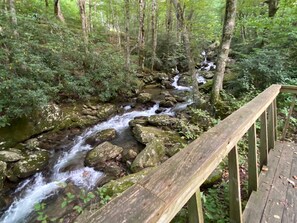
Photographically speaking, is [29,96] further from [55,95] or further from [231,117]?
[231,117]

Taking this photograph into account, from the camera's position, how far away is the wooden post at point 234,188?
1521 mm

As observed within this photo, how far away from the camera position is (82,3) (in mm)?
8438

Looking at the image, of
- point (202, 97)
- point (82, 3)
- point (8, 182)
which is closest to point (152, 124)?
point (202, 97)

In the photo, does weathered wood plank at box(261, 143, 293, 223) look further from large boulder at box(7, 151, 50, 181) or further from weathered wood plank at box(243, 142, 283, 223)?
large boulder at box(7, 151, 50, 181)

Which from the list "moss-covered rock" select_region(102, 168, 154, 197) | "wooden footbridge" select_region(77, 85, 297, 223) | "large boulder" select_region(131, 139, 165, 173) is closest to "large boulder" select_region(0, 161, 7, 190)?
"moss-covered rock" select_region(102, 168, 154, 197)

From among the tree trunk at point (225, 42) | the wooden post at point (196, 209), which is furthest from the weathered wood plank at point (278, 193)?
the tree trunk at point (225, 42)

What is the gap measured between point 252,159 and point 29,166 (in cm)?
475

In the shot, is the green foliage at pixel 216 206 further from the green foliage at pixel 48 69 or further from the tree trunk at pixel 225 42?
the green foliage at pixel 48 69

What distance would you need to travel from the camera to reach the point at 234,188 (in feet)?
5.25

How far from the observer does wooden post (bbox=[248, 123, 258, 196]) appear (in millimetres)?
1978

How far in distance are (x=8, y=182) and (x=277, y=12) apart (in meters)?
12.3

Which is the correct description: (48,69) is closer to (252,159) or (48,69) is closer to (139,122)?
(139,122)

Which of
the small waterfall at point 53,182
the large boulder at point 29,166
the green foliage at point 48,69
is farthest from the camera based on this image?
the green foliage at point 48,69

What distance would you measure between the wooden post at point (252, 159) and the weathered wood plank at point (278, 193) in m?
0.20
